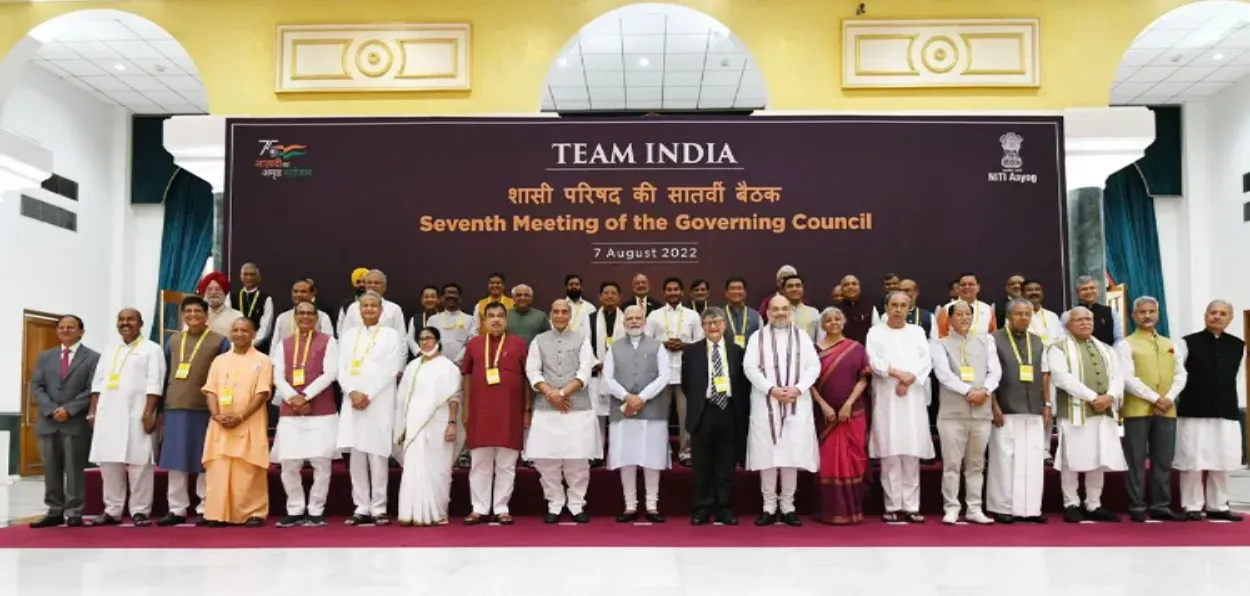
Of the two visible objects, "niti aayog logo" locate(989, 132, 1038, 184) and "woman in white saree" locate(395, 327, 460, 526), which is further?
"niti aayog logo" locate(989, 132, 1038, 184)

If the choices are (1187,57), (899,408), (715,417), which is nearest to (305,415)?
(715,417)

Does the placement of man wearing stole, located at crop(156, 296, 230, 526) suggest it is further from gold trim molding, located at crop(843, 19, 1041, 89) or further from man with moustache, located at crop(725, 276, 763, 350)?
gold trim molding, located at crop(843, 19, 1041, 89)

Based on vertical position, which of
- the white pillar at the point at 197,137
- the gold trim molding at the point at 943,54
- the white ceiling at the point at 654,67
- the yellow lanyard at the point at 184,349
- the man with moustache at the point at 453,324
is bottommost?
the yellow lanyard at the point at 184,349

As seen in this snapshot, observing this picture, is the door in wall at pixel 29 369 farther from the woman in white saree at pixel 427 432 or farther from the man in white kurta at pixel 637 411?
the man in white kurta at pixel 637 411

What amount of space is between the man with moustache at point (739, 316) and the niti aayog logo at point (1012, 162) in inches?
87.0

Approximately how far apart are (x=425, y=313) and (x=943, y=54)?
437cm

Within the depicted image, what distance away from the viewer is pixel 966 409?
5922 millimetres

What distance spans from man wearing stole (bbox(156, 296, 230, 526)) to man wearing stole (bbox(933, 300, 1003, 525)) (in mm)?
4336

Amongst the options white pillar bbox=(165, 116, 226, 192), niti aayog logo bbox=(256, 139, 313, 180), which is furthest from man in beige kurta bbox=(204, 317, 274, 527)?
white pillar bbox=(165, 116, 226, 192)

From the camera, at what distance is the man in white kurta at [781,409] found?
19.0 ft

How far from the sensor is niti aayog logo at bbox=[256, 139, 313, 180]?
7574mm

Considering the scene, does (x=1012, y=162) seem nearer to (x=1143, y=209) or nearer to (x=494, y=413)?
(x=494, y=413)
